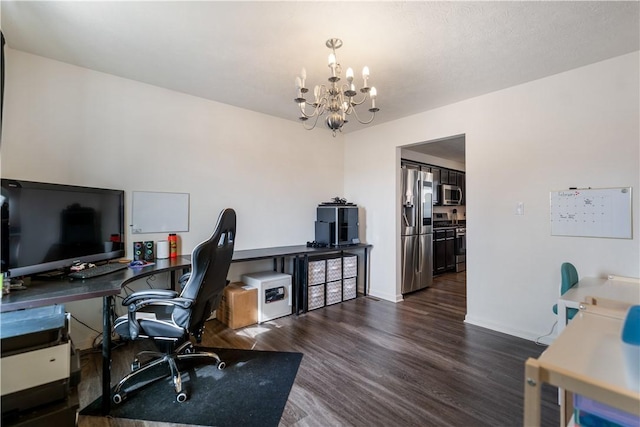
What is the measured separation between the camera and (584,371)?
925 millimetres

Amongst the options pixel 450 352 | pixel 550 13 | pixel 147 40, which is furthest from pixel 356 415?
pixel 147 40

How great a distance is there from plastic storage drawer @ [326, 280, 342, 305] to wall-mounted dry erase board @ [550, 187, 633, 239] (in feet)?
8.11

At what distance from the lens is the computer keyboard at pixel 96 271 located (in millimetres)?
2010

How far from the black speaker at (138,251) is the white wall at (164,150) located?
0.55 ft

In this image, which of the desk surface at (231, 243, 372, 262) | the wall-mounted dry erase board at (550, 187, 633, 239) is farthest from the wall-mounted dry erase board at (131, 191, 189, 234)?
the wall-mounted dry erase board at (550, 187, 633, 239)

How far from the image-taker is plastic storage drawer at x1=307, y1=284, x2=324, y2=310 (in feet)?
12.0

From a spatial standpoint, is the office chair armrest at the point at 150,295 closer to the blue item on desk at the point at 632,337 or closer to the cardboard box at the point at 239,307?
the cardboard box at the point at 239,307

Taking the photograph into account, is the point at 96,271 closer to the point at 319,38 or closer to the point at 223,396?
the point at 223,396

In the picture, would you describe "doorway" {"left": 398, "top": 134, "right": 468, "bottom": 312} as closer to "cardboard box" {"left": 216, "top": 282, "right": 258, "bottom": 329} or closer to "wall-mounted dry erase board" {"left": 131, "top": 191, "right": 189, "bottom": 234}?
"cardboard box" {"left": 216, "top": 282, "right": 258, "bottom": 329}

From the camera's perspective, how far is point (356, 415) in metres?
1.78

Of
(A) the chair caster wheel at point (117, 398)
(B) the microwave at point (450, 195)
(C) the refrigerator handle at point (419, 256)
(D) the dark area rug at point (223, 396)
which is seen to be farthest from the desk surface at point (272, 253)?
(B) the microwave at point (450, 195)

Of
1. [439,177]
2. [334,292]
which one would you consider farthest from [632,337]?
[439,177]

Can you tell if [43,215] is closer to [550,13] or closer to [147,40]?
[147,40]

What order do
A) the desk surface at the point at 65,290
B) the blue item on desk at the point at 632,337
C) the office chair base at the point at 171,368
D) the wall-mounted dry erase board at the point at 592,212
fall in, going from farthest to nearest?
1. the wall-mounted dry erase board at the point at 592,212
2. the office chair base at the point at 171,368
3. the desk surface at the point at 65,290
4. the blue item on desk at the point at 632,337
